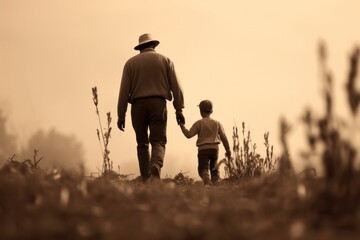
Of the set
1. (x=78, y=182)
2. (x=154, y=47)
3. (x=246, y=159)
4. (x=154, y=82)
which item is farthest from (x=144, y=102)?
(x=78, y=182)

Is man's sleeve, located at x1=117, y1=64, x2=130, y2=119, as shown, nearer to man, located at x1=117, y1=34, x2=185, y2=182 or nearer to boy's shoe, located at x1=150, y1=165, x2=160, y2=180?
man, located at x1=117, y1=34, x2=185, y2=182

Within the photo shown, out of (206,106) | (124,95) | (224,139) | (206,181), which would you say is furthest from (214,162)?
(124,95)

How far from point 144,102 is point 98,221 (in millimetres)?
5068

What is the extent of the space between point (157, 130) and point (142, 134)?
0.88 ft

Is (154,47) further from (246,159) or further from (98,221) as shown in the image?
(98,221)

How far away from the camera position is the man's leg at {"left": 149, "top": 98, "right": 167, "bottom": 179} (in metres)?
7.63

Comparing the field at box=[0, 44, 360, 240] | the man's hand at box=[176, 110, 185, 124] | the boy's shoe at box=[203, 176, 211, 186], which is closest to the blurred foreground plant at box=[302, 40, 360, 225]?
the field at box=[0, 44, 360, 240]

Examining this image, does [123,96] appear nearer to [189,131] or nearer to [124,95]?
[124,95]

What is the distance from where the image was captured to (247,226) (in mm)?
2441

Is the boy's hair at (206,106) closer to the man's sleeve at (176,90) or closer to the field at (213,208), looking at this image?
the man's sleeve at (176,90)

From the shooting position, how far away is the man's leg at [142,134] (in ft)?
25.3

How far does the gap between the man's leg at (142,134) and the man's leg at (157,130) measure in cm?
12

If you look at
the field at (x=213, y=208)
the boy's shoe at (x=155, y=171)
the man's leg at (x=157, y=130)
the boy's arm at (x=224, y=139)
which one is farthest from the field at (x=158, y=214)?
the boy's arm at (x=224, y=139)

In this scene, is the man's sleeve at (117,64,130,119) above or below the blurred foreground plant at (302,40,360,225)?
above
